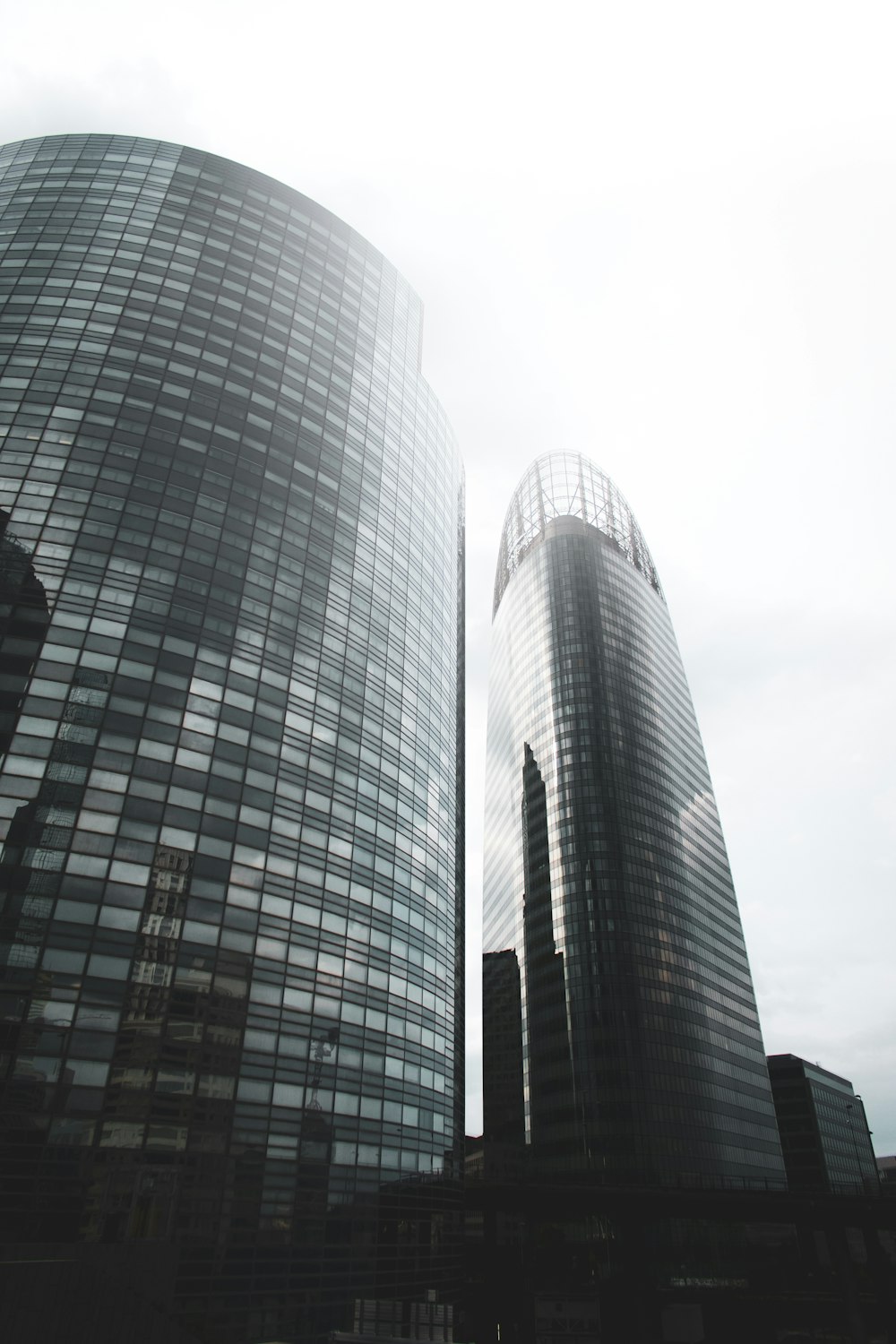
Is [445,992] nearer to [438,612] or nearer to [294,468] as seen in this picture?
[438,612]

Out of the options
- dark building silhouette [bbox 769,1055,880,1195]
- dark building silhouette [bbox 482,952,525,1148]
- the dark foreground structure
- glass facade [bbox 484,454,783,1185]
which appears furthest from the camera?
dark building silhouette [bbox 769,1055,880,1195]

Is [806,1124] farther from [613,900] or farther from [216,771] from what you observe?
[216,771]

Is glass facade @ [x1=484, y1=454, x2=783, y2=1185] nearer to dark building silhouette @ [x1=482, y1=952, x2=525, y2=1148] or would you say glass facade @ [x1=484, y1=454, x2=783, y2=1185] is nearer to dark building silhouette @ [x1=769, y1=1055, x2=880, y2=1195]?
dark building silhouette @ [x1=482, y1=952, x2=525, y2=1148]

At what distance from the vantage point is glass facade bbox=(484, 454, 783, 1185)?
127312mm

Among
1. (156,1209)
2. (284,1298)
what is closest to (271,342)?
(156,1209)

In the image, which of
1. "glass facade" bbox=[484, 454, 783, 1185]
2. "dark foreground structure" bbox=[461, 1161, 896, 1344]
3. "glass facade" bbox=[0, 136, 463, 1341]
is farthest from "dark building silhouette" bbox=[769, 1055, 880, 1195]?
"glass facade" bbox=[0, 136, 463, 1341]

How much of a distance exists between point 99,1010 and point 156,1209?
10066 millimetres

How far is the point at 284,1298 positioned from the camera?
4262 cm

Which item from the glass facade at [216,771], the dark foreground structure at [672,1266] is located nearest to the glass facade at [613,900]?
the dark foreground structure at [672,1266]

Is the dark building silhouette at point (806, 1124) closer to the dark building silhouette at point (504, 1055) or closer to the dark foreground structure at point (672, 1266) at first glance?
the dark foreground structure at point (672, 1266)

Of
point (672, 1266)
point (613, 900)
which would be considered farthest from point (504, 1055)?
point (672, 1266)

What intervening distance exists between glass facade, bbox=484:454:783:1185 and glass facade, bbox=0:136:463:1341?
215 ft

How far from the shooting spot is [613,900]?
5502 inches

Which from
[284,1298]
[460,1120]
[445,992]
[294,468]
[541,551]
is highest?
[541,551]
